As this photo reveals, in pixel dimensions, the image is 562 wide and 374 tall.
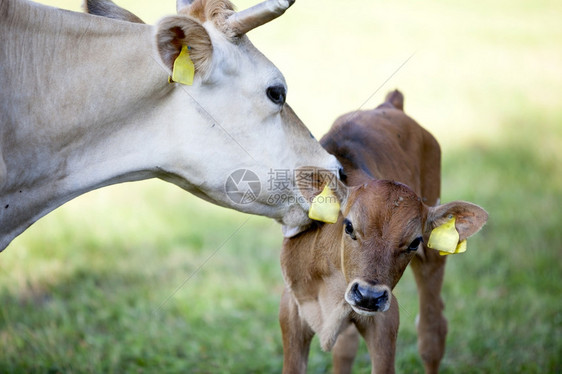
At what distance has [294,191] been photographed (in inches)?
154

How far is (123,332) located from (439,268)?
8.54 feet

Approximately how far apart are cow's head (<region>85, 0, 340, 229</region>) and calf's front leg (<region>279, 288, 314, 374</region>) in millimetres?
747

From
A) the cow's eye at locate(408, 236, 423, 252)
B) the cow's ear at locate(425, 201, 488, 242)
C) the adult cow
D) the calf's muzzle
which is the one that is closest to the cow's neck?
the adult cow

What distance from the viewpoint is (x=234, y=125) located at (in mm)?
3756

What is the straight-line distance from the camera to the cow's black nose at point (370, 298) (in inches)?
135

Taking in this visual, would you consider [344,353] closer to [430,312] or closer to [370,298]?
[430,312]

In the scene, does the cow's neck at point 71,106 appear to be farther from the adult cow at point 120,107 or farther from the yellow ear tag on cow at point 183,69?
the yellow ear tag on cow at point 183,69

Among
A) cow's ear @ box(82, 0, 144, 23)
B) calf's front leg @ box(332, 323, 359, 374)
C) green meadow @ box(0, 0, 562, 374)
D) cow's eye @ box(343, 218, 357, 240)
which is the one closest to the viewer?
cow's eye @ box(343, 218, 357, 240)

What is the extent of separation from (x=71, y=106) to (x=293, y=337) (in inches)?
74.9

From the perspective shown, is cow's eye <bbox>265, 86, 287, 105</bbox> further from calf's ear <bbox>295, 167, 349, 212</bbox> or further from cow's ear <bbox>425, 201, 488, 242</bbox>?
cow's ear <bbox>425, 201, 488, 242</bbox>

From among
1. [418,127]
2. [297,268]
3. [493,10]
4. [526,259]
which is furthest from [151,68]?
[493,10]

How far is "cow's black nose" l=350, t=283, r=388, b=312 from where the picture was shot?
3426 mm

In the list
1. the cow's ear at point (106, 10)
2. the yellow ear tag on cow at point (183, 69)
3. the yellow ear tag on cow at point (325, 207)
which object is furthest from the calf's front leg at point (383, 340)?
the cow's ear at point (106, 10)

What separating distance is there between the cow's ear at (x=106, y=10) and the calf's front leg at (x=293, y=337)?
195 cm
